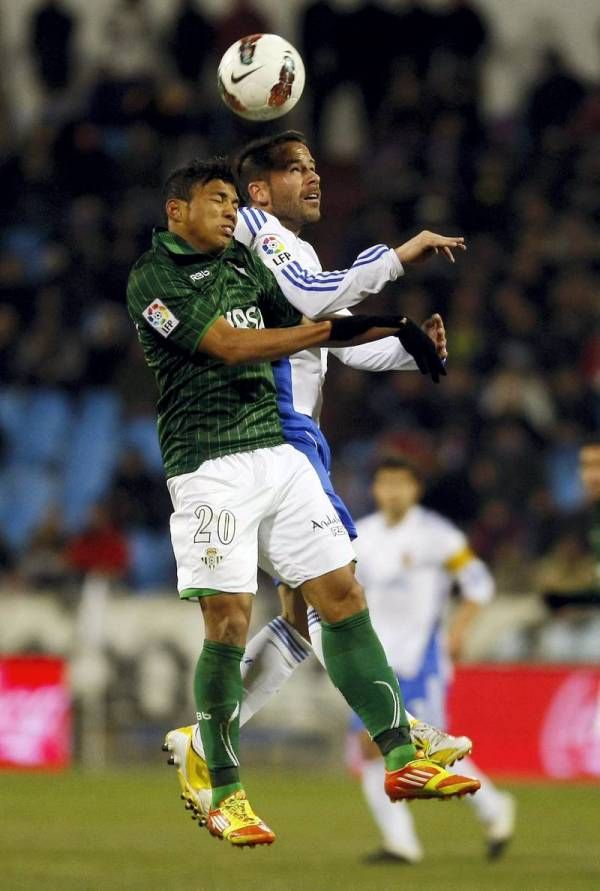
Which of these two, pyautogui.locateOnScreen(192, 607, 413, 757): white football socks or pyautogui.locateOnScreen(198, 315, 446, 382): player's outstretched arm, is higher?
pyautogui.locateOnScreen(198, 315, 446, 382): player's outstretched arm

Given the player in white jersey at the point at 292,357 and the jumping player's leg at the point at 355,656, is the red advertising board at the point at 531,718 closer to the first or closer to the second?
the player in white jersey at the point at 292,357

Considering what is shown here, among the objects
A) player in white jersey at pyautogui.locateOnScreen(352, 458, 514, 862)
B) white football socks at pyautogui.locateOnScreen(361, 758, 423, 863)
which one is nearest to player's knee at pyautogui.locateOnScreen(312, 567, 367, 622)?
white football socks at pyautogui.locateOnScreen(361, 758, 423, 863)

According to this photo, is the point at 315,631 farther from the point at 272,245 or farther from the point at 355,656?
the point at 272,245

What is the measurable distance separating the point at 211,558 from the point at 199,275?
0.99 metres

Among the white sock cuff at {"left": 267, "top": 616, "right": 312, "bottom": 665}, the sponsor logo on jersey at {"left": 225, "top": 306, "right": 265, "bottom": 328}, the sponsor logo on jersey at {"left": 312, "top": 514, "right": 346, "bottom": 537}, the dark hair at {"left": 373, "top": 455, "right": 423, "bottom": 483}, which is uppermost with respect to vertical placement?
the sponsor logo on jersey at {"left": 225, "top": 306, "right": 265, "bottom": 328}

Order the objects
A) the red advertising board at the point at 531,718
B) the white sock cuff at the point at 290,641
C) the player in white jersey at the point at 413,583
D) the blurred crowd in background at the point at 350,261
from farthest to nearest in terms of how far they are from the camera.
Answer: the blurred crowd in background at the point at 350,261 → the red advertising board at the point at 531,718 → the player in white jersey at the point at 413,583 → the white sock cuff at the point at 290,641

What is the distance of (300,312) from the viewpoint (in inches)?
268

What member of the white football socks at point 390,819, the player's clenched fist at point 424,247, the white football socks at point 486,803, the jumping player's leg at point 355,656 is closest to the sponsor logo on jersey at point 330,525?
the jumping player's leg at point 355,656

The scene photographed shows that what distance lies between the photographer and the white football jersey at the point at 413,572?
1073 cm

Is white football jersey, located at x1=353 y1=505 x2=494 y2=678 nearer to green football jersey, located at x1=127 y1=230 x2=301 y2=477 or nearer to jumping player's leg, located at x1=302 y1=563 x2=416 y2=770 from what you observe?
jumping player's leg, located at x1=302 y1=563 x2=416 y2=770

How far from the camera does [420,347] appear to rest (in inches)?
256

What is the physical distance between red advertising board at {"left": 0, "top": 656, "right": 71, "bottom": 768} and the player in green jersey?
8.19m

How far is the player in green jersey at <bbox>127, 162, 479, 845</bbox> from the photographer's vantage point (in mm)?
6477

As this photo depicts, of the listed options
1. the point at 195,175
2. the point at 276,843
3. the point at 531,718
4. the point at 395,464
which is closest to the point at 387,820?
the point at 276,843
